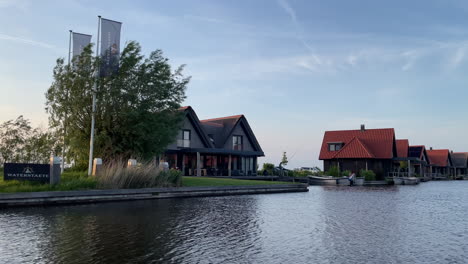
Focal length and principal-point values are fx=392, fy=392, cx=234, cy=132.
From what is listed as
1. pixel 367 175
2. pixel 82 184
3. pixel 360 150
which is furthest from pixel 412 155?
pixel 82 184

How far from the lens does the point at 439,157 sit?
286ft

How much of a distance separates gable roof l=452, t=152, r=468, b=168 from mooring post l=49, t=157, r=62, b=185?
320 ft

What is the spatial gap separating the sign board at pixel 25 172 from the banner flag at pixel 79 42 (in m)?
10.1

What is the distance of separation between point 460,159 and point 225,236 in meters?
102

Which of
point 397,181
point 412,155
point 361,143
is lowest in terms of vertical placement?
point 397,181

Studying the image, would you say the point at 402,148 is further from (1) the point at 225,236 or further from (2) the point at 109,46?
(1) the point at 225,236

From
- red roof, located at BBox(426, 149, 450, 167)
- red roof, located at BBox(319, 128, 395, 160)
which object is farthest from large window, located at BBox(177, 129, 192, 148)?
red roof, located at BBox(426, 149, 450, 167)

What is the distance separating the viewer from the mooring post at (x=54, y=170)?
20156mm

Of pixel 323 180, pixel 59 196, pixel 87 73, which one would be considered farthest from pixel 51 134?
pixel 323 180

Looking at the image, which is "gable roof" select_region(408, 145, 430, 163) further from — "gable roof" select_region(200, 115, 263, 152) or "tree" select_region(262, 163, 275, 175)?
"gable roof" select_region(200, 115, 263, 152)

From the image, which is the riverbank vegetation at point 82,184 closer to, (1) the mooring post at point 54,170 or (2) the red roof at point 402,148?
(1) the mooring post at point 54,170

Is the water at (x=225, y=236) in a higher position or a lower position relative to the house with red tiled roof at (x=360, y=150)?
lower

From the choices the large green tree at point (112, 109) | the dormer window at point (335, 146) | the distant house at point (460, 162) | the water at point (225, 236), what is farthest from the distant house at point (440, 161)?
the water at point (225, 236)

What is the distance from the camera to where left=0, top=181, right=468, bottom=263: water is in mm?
8812
